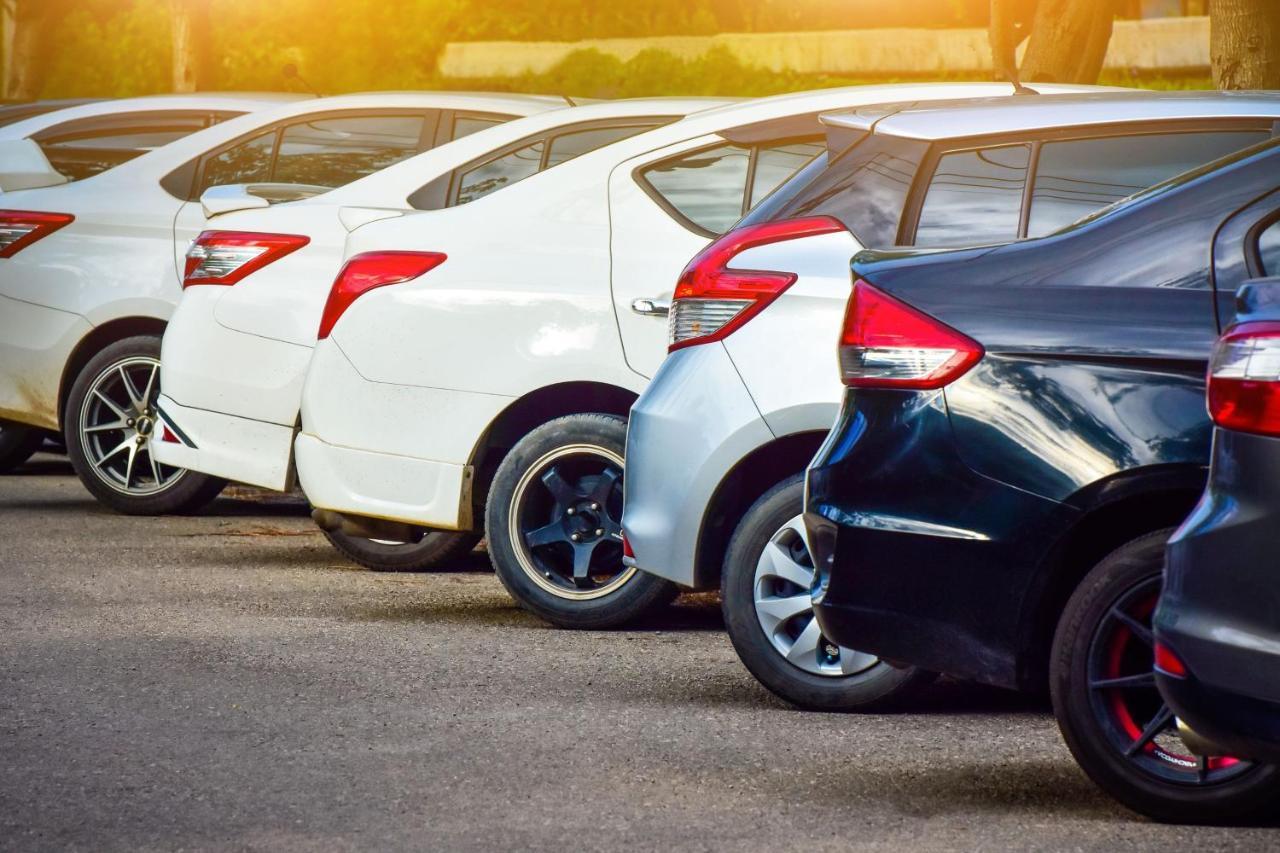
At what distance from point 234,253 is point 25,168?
3.12 meters

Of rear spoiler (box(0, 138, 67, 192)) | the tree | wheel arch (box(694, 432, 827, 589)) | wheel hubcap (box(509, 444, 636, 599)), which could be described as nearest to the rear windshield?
wheel arch (box(694, 432, 827, 589))

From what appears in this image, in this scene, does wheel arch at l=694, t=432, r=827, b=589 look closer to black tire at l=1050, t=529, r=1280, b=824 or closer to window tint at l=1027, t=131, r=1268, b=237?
window tint at l=1027, t=131, r=1268, b=237

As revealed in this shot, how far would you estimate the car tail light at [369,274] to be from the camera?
7.46 m

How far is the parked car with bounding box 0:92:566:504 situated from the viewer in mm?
10305

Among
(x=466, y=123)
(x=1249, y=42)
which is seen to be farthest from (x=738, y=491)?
(x=1249, y=42)

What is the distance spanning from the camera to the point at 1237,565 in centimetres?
405

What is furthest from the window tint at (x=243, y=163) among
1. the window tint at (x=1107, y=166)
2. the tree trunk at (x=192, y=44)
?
the tree trunk at (x=192, y=44)

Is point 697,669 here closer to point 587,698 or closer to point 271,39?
point 587,698

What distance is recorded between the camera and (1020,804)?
16.1ft

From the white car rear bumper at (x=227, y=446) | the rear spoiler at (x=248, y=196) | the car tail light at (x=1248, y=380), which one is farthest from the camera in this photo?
the rear spoiler at (x=248, y=196)

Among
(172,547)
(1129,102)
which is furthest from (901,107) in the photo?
(172,547)

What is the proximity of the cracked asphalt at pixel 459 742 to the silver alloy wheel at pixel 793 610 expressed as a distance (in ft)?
0.49

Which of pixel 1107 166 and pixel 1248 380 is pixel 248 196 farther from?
pixel 1248 380

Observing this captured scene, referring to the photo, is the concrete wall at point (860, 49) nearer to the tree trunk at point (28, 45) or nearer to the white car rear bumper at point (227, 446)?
the tree trunk at point (28, 45)
